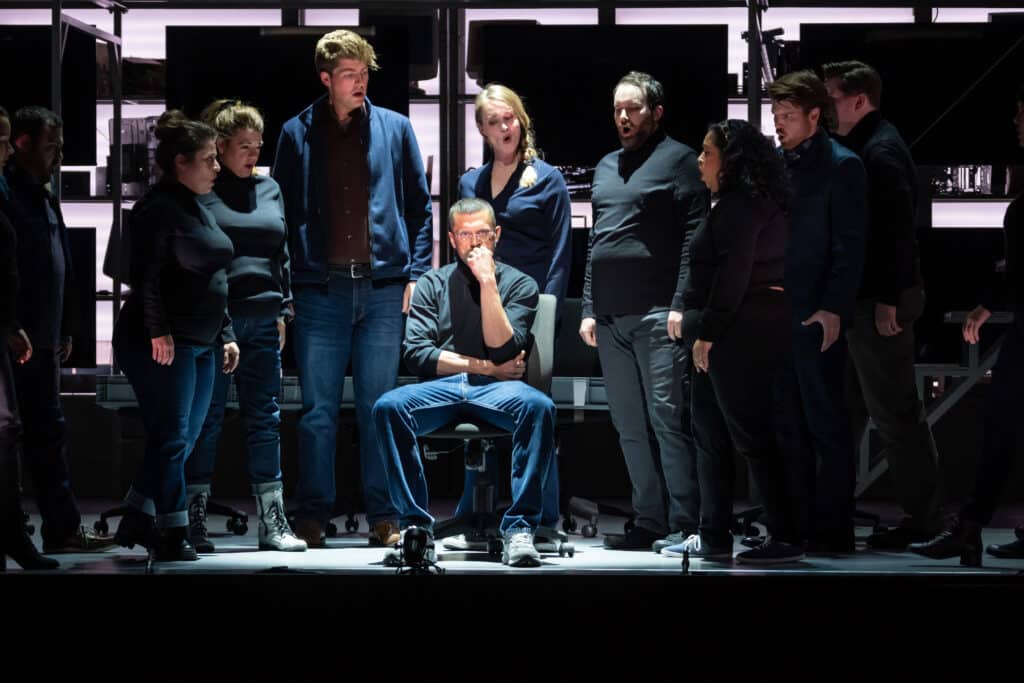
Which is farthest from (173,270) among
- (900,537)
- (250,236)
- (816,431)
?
(900,537)

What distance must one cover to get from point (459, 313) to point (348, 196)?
64 cm

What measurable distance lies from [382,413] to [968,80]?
3122 mm

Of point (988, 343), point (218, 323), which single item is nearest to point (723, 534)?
point (218, 323)

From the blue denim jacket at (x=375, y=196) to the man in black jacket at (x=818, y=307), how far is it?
1279 millimetres

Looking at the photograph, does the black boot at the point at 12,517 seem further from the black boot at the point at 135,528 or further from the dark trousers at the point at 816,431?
the dark trousers at the point at 816,431

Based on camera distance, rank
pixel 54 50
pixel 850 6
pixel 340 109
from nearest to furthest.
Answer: pixel 340 109 < pixel 54 50 < pixel 850 6

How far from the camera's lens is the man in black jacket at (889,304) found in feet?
15.5

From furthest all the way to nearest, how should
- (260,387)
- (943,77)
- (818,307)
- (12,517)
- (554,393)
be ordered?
(943,77), (554,393), (260,387), (818,307), (12,517)

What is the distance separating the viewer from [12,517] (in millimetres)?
4145

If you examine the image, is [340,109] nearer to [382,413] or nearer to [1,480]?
[382,413]

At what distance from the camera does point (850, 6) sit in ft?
21.5

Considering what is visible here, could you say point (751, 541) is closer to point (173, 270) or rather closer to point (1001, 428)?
point (1001, 428)

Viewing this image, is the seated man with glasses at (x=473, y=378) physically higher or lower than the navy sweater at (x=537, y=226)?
lower

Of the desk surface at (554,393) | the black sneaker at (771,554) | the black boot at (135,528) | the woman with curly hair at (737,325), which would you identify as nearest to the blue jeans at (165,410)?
the black boot at (135,528)
